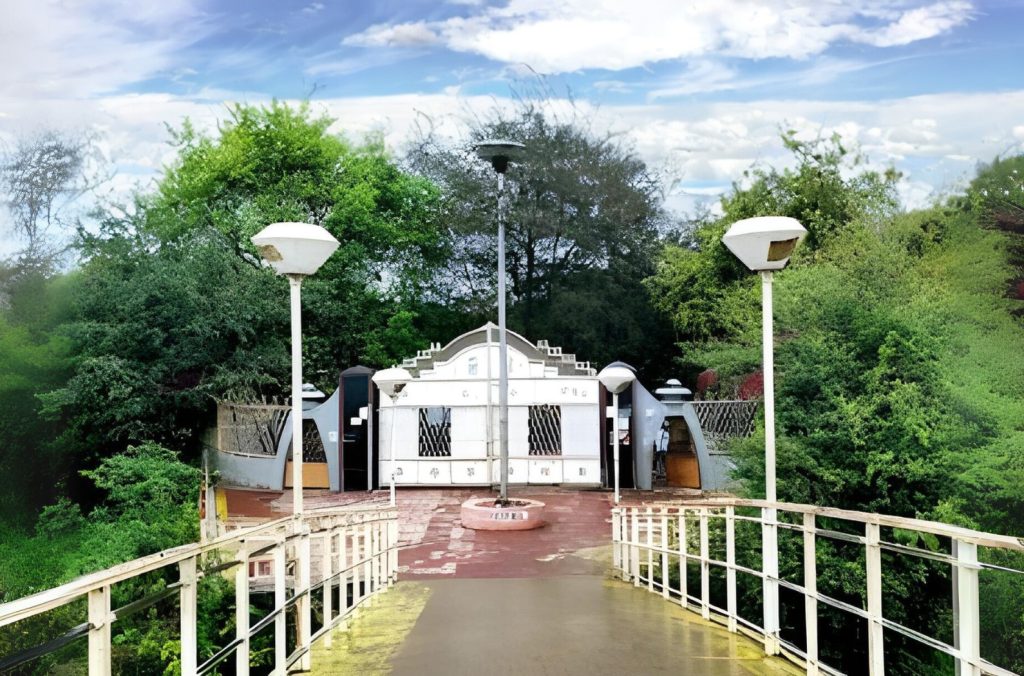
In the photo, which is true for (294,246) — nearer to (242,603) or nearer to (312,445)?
(242,603)

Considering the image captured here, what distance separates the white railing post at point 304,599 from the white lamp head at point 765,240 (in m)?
3.29

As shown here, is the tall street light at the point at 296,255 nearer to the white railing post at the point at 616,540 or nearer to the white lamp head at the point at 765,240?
the white lamp head at the point at 765,240

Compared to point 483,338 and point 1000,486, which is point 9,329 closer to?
point 483,338

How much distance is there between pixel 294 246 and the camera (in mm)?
5867

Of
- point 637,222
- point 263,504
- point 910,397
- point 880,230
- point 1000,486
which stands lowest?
point 263,504

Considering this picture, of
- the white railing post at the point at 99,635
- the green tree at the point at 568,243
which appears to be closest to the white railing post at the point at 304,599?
the white railing post at the point at 99,635

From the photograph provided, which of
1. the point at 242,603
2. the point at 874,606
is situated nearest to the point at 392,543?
the point at 242,603

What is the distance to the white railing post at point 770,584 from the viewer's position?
5.31 m

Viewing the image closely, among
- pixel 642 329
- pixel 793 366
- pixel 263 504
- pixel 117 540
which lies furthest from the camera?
pixel 642 329

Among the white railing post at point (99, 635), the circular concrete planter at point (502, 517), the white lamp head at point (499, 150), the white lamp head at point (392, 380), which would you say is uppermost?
the white lamp head at point (499, 150)

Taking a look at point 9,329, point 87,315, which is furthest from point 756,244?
point 9,329

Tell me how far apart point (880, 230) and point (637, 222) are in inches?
450

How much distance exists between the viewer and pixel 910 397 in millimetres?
10430

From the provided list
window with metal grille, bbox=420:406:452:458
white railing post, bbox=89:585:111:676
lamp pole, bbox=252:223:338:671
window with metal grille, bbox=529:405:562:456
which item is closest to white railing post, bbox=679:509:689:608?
lamp pole, bbox=252:223:338:671
